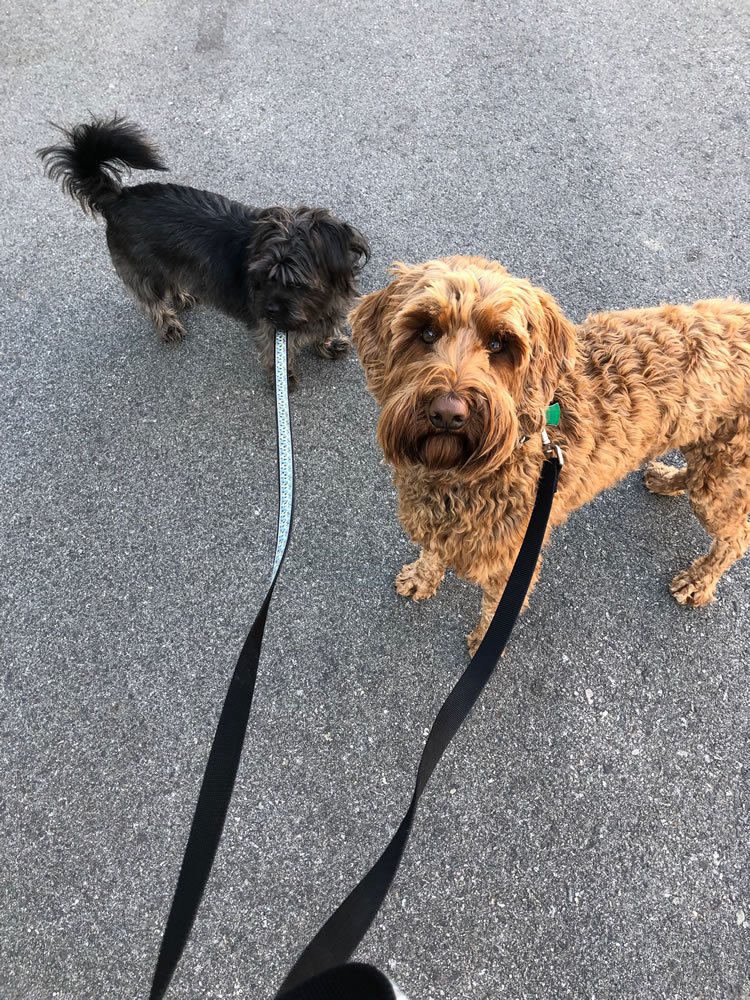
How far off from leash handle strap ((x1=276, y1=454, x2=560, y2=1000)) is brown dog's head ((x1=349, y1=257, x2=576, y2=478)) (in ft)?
0.98

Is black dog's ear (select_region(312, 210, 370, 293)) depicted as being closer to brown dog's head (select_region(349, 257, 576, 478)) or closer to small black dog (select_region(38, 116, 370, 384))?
small black dog (select_region(38, 116, 370, 384))

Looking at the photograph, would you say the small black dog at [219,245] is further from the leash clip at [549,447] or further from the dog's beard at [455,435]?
the leash clip at [549,447]

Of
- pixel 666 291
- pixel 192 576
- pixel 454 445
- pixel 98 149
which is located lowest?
pixel 192 576

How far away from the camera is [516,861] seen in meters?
2.34

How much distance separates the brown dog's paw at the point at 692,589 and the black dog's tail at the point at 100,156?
141 inches

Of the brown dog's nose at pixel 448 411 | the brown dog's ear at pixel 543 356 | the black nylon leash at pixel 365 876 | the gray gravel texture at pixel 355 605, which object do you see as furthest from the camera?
the gray gravel texture at pixel 355 605

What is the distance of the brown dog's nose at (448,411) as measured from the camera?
1.64 m

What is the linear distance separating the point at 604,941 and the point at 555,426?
203 cm

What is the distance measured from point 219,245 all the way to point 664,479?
2708 mm

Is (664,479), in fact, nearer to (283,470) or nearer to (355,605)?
(355,605)

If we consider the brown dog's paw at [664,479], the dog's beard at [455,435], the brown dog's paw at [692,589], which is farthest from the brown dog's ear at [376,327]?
the brown dog's paw at [692,589]

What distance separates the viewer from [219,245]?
10.1 feet

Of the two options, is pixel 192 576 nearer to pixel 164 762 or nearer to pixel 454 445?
pixel 164 762

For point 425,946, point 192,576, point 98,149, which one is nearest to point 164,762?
point 192,576
